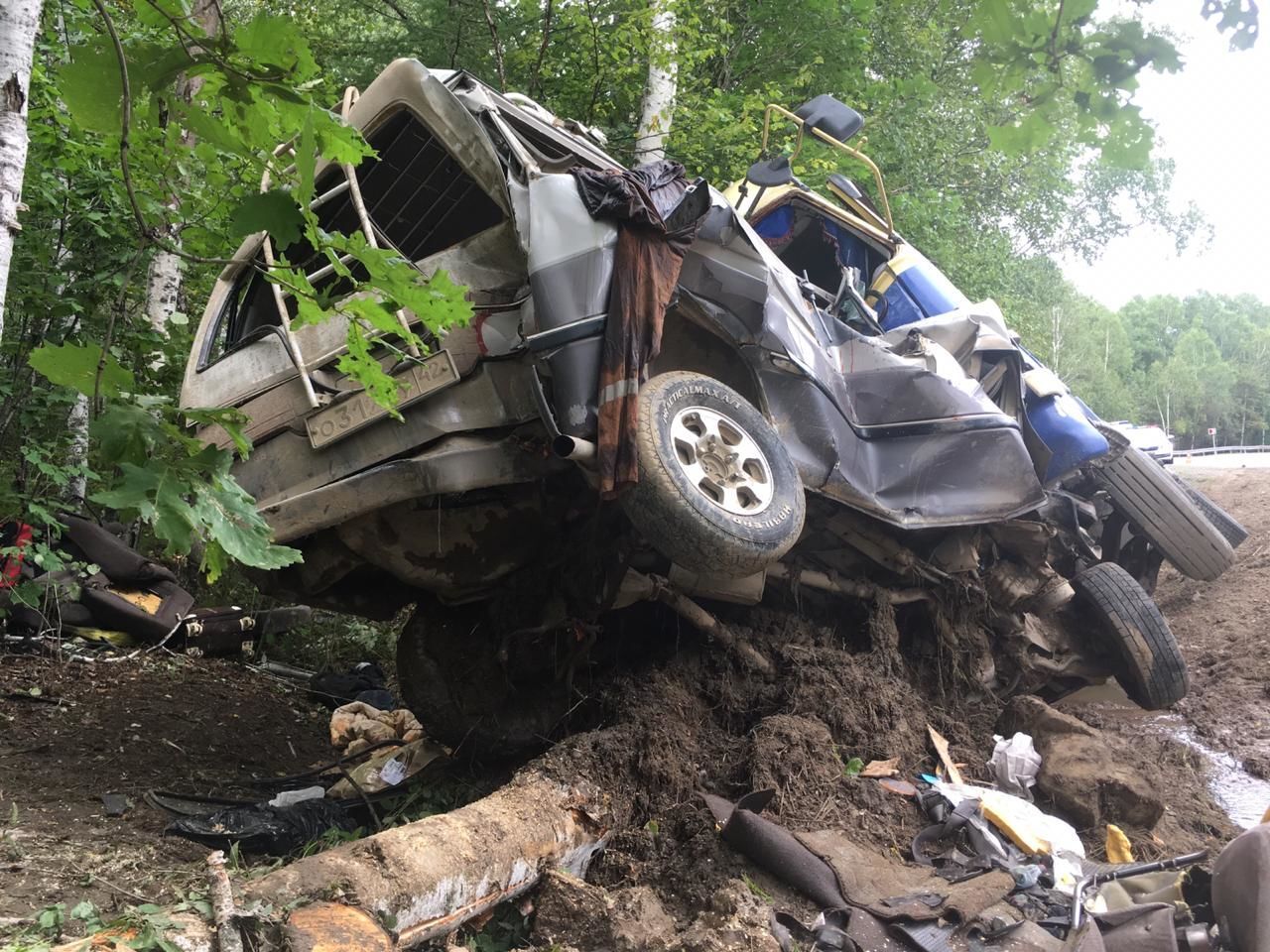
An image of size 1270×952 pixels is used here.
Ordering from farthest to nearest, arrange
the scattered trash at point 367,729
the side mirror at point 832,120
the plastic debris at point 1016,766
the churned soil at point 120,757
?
the scattered trash at point 367,729, the side mirror at point 832,120, the plastic debris at point 1016,766, the churned soil at point 120,757

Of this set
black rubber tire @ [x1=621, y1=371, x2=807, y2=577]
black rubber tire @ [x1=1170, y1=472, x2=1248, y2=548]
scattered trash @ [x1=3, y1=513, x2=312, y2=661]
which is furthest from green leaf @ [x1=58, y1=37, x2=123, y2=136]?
black rubber tire @ [x1=1170, y1=472, x2=1248, y2=548]

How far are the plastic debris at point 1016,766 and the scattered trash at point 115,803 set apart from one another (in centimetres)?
379

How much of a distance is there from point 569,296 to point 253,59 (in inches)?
68.5

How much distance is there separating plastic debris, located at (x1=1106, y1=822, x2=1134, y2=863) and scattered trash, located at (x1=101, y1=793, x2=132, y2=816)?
404 centimetres

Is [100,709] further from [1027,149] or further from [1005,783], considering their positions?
[1027,149]

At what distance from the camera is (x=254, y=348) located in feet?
12.3

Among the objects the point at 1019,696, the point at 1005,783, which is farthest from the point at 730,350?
the point at 1019,696

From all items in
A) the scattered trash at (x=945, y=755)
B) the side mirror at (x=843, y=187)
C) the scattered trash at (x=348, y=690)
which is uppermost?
the side mirror at (x=843, y=187)

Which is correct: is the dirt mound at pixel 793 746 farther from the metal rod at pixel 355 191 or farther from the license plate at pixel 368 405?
the metal rod at pixel 355 191

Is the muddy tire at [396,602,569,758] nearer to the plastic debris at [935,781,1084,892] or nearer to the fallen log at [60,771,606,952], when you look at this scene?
the fallen log at [60,771,606,952]

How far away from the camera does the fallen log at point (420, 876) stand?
2.27 metres

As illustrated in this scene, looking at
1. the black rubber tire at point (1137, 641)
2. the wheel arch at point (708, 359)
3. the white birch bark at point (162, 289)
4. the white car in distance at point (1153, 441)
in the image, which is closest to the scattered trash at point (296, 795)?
the wheel arch at point (708, 359)

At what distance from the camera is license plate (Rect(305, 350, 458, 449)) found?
332 centimetres

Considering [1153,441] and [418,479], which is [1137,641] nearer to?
[418,479]
